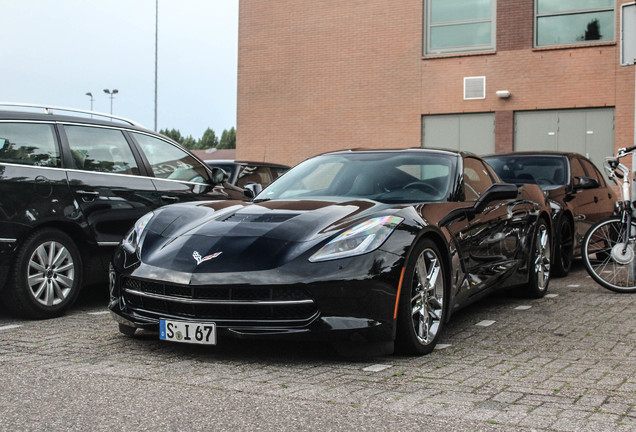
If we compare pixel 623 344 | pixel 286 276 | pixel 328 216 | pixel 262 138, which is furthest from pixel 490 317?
pixel 262 138

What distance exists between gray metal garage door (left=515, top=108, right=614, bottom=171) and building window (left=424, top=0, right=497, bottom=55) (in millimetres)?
2257

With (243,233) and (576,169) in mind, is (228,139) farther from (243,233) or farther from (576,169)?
(243,233)

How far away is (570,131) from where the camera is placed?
19078 millimetres

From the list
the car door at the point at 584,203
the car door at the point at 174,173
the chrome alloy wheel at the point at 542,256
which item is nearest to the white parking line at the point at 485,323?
the chrome alloy wheel at the point at 542,256

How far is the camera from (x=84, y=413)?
11.5 feet

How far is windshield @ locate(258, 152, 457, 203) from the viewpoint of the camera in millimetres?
5695

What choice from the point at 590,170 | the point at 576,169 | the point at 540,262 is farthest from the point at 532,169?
the point at 540,262

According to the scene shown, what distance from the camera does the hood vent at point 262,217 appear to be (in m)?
4.95

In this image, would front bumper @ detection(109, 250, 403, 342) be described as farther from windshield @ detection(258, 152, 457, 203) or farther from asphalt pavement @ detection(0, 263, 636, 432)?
windshield @ detection(258, 152, 457, 203)

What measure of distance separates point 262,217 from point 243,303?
806 millimetres

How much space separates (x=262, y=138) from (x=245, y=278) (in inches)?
756

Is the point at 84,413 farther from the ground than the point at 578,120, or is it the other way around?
the point at 578,120

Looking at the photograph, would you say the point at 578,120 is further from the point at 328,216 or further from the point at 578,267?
the point at 328,216

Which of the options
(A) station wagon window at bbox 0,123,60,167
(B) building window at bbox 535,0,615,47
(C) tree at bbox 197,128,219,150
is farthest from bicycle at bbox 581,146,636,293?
(C) tree at bbox 197,128,219,150
